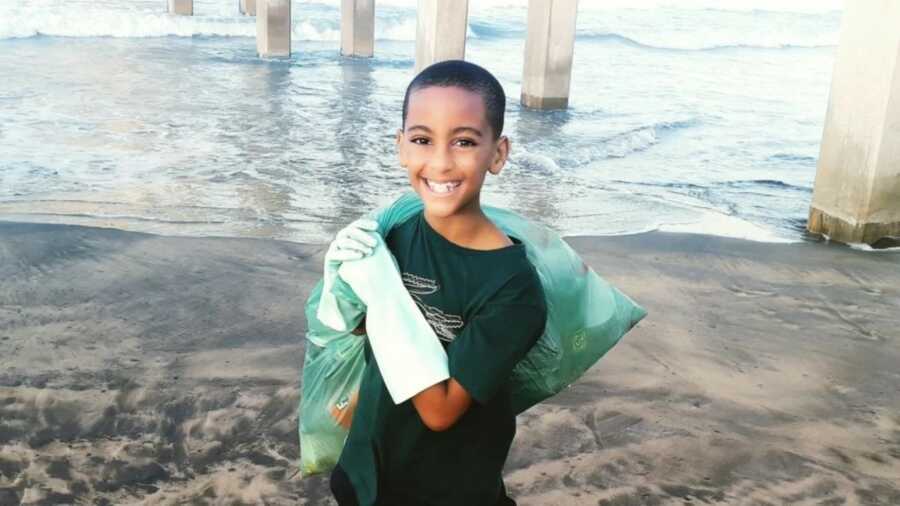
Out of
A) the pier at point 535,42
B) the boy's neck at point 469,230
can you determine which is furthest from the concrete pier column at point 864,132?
the pier at point 535,42

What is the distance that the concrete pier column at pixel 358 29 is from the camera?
2116cm

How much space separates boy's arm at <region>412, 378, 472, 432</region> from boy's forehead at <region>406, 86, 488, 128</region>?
1.63ft

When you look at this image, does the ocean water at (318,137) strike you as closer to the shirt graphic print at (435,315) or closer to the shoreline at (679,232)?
the shoreline at (679,232)

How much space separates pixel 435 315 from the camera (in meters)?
1.81

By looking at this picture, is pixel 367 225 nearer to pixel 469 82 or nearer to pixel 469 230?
pixel 469 230

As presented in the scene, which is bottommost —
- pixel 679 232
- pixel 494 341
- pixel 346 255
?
pixel 679 232

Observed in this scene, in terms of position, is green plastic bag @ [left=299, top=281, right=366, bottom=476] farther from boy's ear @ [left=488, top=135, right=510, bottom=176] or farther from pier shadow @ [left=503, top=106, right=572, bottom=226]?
pier shadow @ [left=503, top=106, right=572, bottom=226]

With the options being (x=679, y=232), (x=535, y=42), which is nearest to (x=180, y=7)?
(x=535, y=42)

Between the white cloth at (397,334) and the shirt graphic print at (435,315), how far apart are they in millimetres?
55

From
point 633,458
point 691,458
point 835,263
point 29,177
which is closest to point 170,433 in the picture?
point 633,458

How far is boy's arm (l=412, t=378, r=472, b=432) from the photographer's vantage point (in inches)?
67.9

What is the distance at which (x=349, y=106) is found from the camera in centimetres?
1398

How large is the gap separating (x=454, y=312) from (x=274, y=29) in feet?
62.4

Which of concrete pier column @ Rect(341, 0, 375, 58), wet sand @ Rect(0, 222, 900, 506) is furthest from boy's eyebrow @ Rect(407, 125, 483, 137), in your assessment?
concrete pier column @ Rect(341, 0, 375, 58)
